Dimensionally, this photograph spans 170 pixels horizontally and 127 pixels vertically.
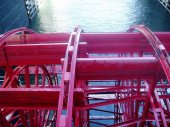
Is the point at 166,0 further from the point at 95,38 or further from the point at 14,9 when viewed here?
the point at 95,38

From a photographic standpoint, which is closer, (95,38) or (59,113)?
(59,113)

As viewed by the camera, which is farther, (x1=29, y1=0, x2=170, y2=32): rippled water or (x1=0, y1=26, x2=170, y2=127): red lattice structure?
(x1=29, y1=0, x2=170, y2=32): rippled water

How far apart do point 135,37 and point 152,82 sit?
5.12 ft

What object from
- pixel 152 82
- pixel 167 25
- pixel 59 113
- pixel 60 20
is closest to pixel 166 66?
pixel 152 82

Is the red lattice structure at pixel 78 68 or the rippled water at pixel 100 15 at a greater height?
the rippled water at pixel 100 15

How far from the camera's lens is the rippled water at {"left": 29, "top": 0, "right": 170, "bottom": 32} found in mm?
21875

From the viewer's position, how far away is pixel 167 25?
2150cm

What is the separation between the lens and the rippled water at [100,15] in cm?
2188

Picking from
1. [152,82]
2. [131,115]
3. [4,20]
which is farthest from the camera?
[4,20]

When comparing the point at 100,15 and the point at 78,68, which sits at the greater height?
the point at 100,15

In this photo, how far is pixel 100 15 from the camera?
2453 cm

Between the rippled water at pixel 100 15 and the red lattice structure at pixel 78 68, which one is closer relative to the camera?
the red lattice structure at pixel 78 68

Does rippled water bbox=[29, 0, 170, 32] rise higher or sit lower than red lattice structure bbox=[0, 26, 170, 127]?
higher

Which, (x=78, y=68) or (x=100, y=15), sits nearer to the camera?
(x=78, y=68)
